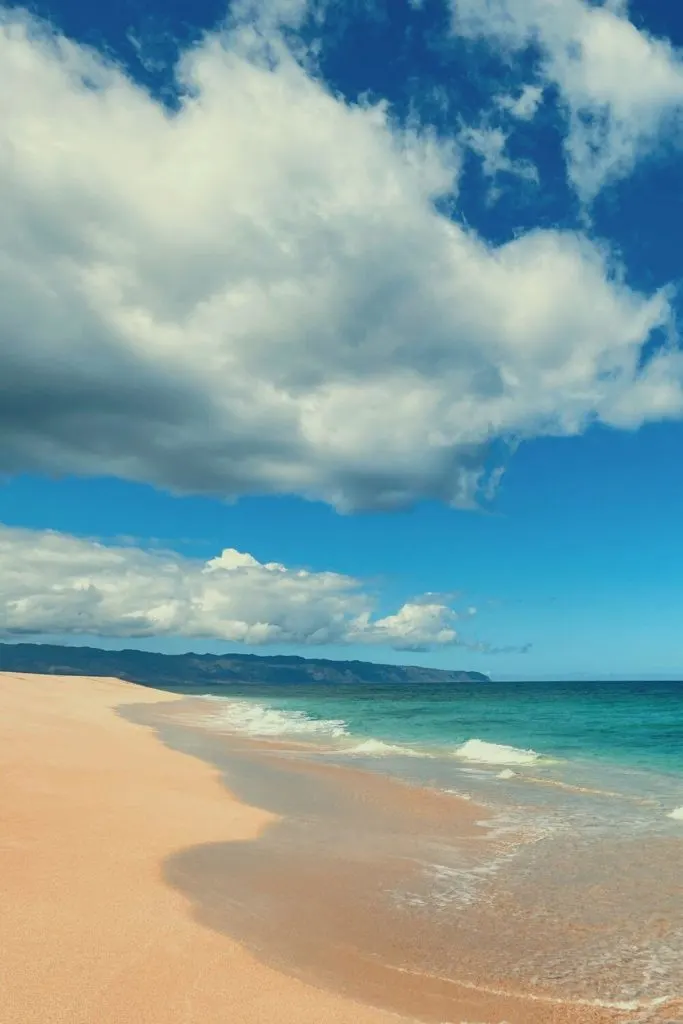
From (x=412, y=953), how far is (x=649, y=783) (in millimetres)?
18129

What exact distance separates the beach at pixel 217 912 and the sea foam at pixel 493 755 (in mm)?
10804

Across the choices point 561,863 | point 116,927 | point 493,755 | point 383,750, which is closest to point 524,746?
point 493,755

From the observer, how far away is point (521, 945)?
28.1ft

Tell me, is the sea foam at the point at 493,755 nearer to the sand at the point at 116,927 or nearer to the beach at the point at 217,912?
the beach at the point at 217,912

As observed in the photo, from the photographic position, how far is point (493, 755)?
29.3 metres

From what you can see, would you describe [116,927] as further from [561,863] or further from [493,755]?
[493,755]

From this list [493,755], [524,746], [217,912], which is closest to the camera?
[217,912]

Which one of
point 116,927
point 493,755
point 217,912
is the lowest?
point 493,755

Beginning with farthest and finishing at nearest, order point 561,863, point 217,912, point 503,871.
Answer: point 561,863 → point 503,871 → point 217,912

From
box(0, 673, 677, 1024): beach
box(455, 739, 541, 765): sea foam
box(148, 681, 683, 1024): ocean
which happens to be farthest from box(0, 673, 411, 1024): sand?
box(455, 739, 541, 765): sea foam

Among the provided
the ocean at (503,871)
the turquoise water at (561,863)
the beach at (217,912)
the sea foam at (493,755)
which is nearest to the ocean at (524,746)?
the sea foam at (493,755)

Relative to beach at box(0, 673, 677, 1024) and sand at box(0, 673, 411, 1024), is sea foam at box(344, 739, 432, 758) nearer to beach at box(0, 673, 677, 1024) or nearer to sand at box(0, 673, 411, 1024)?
beach at box(0, 673, 677, 1024)

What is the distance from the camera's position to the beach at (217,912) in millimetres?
6359

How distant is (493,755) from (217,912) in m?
22.5
